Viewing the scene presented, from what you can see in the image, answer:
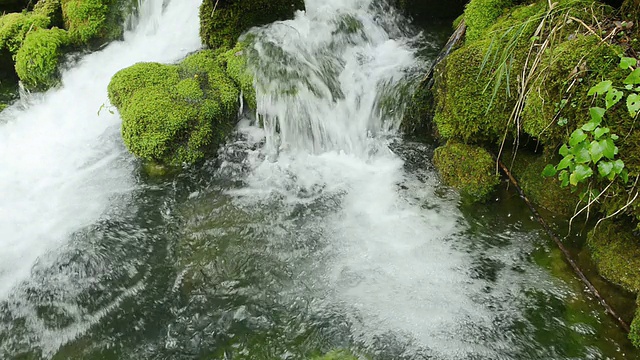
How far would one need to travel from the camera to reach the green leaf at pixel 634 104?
2.45m

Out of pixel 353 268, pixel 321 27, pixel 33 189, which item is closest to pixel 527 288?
pixel 353 268

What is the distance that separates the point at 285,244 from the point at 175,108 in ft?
6.87

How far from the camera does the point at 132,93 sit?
5027 mm

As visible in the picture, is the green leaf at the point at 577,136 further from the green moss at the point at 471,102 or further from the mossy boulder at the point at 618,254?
the green moss at the point at 471,102

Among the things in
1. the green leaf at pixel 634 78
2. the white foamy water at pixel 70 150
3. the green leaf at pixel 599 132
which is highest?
the green leaf at pixel 634 78

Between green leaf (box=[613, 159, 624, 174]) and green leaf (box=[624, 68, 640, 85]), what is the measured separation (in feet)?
1.50

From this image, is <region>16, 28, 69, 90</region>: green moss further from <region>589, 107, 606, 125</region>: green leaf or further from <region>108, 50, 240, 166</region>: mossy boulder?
<region>589, 107, 606, 125</region>: green leaf

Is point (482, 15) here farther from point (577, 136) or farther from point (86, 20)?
point (86, 20)

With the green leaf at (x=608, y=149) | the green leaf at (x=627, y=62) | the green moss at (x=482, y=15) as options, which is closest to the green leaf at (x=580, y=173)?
the green leaf at (x=608, y=149)

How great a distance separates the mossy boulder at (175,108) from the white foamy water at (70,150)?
48 cm

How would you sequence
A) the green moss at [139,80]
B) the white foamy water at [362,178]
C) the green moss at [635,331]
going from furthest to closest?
the green moss at [139,80] → the white foamy water at [362,178] → the green moss at [635,331]

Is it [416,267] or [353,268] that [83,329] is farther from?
[416,267]

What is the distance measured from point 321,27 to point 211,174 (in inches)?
109

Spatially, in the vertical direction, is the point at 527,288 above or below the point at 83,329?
above
